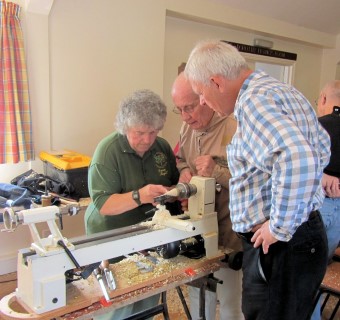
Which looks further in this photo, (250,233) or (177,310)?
(177,310)

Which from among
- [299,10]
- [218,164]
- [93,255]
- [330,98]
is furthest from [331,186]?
[299,10]

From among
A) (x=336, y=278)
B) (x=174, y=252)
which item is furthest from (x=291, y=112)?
(x=336, y=278)

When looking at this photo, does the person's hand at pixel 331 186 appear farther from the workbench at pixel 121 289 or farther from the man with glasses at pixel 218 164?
the workbench at pixel 121 289

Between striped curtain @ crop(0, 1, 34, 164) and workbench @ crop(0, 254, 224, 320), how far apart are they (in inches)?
72.4

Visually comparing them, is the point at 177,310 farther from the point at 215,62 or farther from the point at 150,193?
the point at 215,62

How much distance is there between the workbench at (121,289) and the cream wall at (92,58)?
6.76 ft

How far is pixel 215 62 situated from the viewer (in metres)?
1.14

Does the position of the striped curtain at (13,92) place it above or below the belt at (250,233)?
above

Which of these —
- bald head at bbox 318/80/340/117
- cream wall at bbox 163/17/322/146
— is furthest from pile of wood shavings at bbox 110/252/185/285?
cream wall at bbox 163/17/322/146

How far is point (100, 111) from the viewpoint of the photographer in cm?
342

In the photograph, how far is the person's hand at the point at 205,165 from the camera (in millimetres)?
1533

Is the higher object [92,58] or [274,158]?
[92,58]

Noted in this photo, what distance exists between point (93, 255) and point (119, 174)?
0.48m

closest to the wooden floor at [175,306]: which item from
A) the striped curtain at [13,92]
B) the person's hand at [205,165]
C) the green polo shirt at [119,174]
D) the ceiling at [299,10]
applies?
the striped curtain at [13,92]
